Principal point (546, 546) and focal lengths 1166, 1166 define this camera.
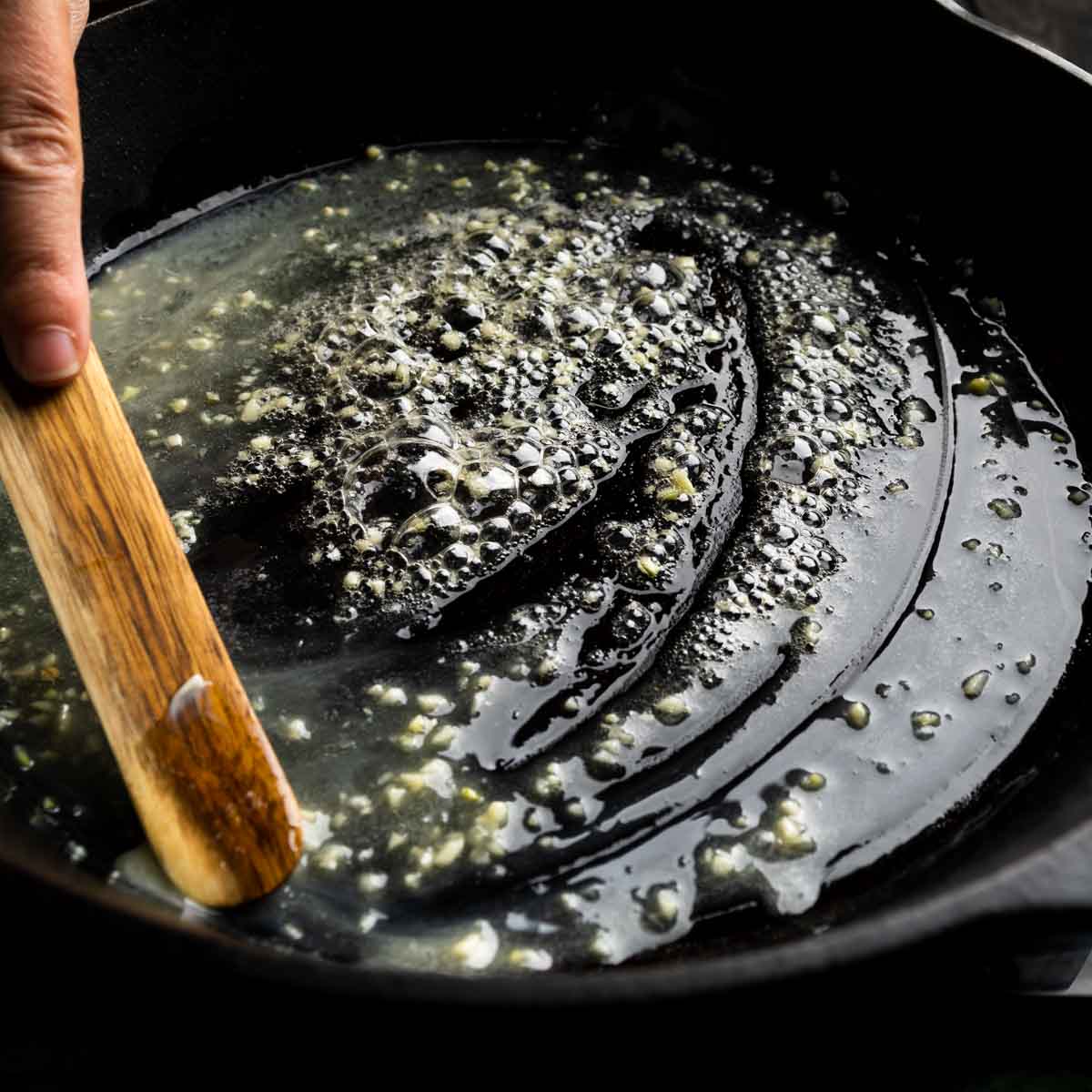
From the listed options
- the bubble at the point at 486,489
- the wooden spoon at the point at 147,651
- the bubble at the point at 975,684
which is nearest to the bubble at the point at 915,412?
the bubble at the point at 975,684

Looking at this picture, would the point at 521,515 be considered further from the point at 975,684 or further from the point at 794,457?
the point at 975,684

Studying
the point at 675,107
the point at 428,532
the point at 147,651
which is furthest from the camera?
the point at 675,107

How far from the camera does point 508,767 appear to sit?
938 millimetres

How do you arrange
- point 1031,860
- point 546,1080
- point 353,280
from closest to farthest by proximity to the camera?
1. point 1031,860
2. point 546,1080
3. point 353,280

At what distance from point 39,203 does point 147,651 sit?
37 cm

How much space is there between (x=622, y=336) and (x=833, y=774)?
1.83ft

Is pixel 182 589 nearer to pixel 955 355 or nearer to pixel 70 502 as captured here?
pixel 70 502

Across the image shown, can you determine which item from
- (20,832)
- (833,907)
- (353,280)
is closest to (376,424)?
(353,280)

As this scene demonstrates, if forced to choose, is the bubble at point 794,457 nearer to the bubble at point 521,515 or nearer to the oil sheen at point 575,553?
the oil sheen at point 575,553

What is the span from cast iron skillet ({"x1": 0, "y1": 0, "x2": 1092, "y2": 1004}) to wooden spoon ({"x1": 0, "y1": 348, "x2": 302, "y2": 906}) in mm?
610

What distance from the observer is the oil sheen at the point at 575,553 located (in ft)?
2.94

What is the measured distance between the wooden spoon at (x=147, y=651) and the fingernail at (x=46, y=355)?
0.7 inches

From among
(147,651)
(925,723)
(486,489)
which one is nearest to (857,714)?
(925,723)

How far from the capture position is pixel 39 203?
927 millimetres
